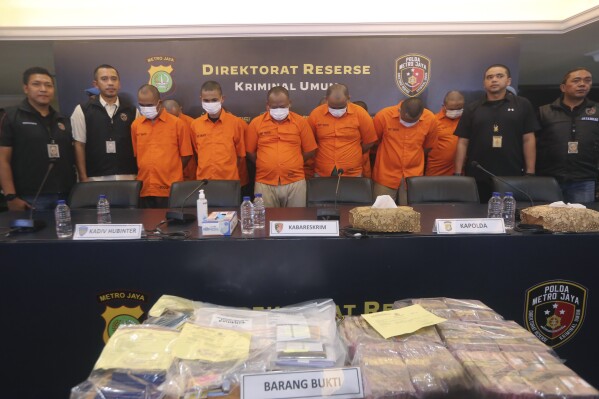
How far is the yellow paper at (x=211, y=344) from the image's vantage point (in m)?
0.73

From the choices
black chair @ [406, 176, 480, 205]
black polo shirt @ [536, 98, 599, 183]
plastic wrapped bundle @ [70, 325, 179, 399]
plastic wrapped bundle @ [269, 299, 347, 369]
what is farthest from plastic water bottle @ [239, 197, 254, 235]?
black polo shirt @ [536, 98, 599, 183]

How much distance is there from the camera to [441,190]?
2535 millimetres

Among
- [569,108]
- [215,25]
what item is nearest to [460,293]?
[569,108]

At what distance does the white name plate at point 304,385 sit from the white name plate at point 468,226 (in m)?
1.05

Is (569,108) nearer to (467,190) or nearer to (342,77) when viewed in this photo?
(467,190)

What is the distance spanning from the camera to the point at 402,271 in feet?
5.07

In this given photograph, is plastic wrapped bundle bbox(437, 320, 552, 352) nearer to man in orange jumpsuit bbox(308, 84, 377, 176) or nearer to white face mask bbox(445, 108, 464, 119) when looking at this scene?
man in orange jumpsuit bbox(308, 84, 377, 176)

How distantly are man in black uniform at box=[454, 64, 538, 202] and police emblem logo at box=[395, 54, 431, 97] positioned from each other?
816mm

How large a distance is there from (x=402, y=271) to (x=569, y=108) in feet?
8.62

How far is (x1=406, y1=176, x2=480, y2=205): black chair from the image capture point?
2.51m

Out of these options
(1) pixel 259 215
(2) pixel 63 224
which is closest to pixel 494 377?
(1) pixel 259 215

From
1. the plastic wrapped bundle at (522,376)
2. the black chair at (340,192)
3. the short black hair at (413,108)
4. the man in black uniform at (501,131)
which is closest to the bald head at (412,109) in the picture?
the short black hair at (413,108)

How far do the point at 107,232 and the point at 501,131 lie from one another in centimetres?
303

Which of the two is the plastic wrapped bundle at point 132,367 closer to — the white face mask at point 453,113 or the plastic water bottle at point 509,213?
the plastic water bottle at point 509,213
